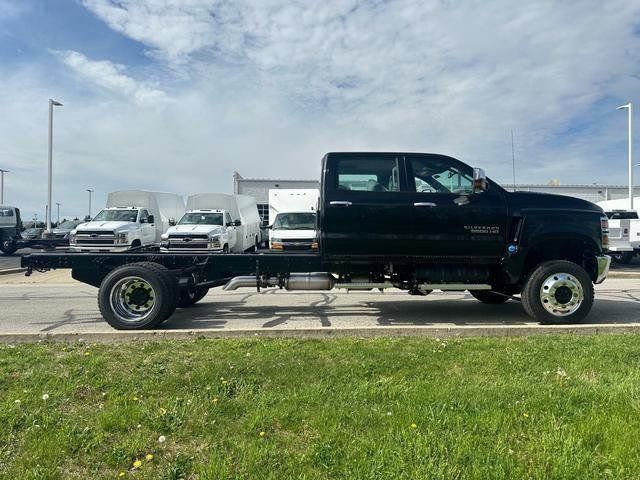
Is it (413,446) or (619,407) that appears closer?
(413,446)

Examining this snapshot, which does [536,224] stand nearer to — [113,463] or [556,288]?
[556,288]

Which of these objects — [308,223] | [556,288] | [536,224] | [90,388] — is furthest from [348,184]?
[308,223]

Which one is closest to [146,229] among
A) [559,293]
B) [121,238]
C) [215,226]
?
[121,238]

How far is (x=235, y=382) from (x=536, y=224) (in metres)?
4.52

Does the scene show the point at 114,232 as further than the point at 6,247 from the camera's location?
No

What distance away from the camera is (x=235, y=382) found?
396cm

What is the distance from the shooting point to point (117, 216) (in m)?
16.1

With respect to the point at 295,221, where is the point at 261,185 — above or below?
above


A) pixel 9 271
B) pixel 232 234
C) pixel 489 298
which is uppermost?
pixel 232 234

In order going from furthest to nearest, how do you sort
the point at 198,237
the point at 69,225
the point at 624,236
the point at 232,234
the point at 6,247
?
1. the point at 69,225
2. the point at 6,247
3. the point at 232,234
4. the point at 624,236
5. the point at 198,237

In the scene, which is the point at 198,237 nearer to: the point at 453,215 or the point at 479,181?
the point at 453,215

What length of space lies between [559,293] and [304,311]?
12.3 feet

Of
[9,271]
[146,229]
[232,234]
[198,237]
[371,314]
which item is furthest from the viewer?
[232,234]

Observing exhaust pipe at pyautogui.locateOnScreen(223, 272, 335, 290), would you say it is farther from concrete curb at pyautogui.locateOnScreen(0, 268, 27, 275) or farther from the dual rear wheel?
concrete curb at pyautogui.locateOnScreen(0, 268, 27, 275)
